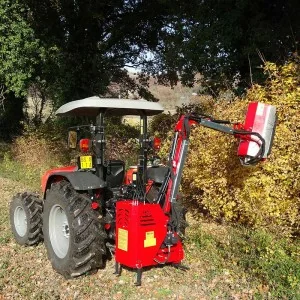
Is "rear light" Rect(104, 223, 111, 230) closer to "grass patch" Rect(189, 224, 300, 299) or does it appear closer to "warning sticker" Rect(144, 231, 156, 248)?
"warning sticker" Rect(144, 231, 156, 248)

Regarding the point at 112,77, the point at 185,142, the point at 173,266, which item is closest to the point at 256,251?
the point at 173,266

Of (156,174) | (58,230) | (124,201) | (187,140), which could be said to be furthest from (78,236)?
(187,140)

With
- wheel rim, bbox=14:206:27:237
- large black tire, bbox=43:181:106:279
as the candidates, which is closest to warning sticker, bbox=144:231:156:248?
large black tire, bbox=43:181:106:279

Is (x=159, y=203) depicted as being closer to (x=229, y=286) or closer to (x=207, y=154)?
(x=229, y=286)

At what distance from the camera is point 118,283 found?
4.38m

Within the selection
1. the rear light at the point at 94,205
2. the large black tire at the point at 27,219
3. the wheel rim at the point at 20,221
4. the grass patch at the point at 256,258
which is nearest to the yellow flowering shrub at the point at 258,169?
the grass patch at the point at 256,258

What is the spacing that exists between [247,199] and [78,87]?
367 inches

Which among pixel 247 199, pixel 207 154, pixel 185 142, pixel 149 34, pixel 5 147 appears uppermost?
pixel 149 34

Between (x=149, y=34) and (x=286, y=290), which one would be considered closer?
(x=286, y=290)

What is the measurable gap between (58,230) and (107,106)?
1.72 meters

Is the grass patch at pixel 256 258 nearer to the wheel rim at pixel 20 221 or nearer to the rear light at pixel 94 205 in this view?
the rear light at pixel 94 205

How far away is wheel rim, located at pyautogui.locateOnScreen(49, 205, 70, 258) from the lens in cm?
475

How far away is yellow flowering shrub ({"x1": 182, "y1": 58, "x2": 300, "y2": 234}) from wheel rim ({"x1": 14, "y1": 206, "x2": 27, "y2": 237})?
2606mm

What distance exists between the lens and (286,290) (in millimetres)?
3875
